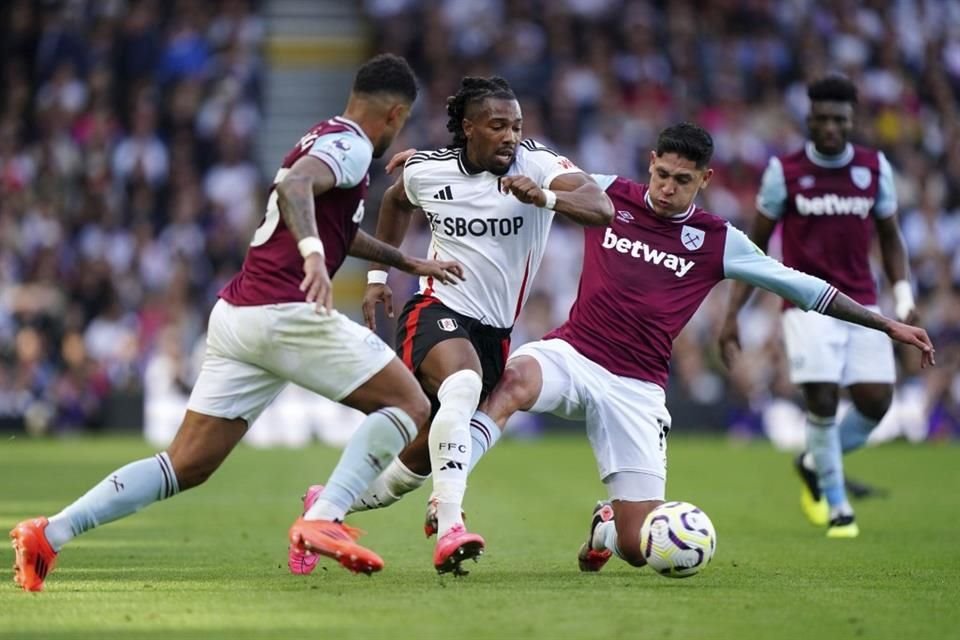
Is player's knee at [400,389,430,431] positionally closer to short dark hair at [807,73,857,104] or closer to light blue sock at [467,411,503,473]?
light blue sock at [467,411,503,473]

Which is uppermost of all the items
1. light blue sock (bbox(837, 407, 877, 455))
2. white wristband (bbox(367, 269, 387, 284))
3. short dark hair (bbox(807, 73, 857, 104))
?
short dark hair (bbox(807, 73, 857, 104))

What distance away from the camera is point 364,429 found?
24.6ft

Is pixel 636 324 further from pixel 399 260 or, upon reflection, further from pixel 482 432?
pixel 399 260

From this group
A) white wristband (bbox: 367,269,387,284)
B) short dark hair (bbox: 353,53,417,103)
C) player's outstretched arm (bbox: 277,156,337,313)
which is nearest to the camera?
player's outstretched arm (bbox: 277,156,337,313)

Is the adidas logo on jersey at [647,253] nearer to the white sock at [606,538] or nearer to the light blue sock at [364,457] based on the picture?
the white sock at [606,538]

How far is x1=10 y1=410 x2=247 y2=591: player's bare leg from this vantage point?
740cm

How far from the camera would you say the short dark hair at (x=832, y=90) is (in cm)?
1120

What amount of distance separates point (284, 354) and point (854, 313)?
2.96 m

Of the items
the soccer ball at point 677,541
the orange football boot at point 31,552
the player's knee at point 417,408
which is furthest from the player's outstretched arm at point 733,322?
the orange football boot at point 31,552

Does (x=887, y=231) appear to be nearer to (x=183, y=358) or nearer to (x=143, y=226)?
(x=183, y=358)

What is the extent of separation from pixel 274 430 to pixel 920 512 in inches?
468

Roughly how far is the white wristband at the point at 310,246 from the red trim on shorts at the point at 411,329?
1757 mm

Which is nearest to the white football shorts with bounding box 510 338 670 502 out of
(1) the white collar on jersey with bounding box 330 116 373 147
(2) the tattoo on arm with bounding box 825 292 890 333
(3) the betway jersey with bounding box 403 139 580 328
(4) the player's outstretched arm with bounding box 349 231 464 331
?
(3) the betway jersey with bounding box 403 139 580 328

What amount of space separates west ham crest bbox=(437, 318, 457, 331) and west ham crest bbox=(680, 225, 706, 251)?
52.0 inches
